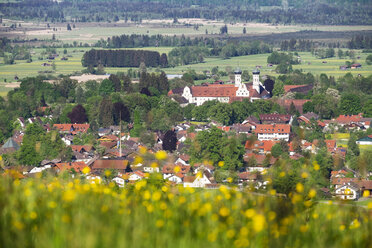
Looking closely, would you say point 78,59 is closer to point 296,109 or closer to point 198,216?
point 296,109

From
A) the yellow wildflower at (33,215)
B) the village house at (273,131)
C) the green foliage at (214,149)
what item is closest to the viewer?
the yellow wildflower at (33,215)

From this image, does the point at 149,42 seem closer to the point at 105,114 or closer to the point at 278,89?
the point at 278,89

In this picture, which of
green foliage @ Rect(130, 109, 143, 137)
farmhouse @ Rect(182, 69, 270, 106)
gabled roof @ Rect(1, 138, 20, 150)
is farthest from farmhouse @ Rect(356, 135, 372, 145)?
farmhouse @ Rect(182, 69, 270, 106)

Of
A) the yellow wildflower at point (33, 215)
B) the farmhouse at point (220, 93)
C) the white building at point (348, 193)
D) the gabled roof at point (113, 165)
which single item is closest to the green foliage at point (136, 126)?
the gabled roof at point (113, 165)

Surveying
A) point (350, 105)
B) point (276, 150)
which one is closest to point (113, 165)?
point (276, 150)

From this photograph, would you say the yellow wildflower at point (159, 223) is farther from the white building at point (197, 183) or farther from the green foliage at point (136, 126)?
the green foliage at point (136, 126)

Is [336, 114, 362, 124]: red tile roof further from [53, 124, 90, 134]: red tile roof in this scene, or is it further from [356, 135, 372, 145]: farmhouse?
[53, 124, 90, 134]: red tile roof

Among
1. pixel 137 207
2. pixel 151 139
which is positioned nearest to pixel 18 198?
pixel 137 207
